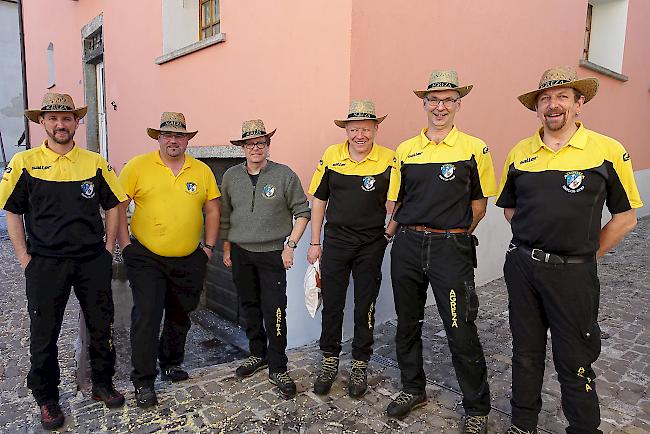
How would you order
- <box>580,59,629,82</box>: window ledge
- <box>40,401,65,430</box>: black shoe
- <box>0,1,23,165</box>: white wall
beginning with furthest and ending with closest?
<box>0,1,23,165</box>: white wall < <box>580,59,629,82</box>: window ledge < <box>40,401,65,430</box>: black shoe

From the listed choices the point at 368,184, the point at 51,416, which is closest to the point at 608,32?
the point at 368,184

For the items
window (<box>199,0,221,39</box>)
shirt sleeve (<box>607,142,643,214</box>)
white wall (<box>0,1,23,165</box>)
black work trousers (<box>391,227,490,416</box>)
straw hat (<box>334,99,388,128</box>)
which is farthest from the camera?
white wall (<box>0,1,23,165</box>)

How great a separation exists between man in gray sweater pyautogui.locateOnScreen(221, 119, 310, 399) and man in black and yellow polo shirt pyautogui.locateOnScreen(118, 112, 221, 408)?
0.31 m

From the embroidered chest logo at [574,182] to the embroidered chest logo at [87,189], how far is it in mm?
2900

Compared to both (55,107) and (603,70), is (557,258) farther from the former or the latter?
(603,70)

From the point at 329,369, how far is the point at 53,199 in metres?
2.26

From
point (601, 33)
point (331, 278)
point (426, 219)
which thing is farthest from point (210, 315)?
point (601, 33)

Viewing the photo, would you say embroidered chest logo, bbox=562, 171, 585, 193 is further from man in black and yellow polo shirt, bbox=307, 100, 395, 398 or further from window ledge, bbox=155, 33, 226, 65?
window ledge, bbox=155, 33, 226, 65

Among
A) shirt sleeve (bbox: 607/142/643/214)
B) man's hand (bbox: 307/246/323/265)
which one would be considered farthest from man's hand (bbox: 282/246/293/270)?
shirt sleeve (bbox: 607/142/643/214)

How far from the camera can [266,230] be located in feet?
12.2

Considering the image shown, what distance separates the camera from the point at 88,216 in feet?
10.6

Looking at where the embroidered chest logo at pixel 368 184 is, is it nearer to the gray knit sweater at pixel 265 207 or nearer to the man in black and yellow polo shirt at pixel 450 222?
the man in black and yellow polo shirt at pixel 450 222

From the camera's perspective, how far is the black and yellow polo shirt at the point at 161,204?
141 inches

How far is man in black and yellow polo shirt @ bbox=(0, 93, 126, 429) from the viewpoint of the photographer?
10.2 ft
